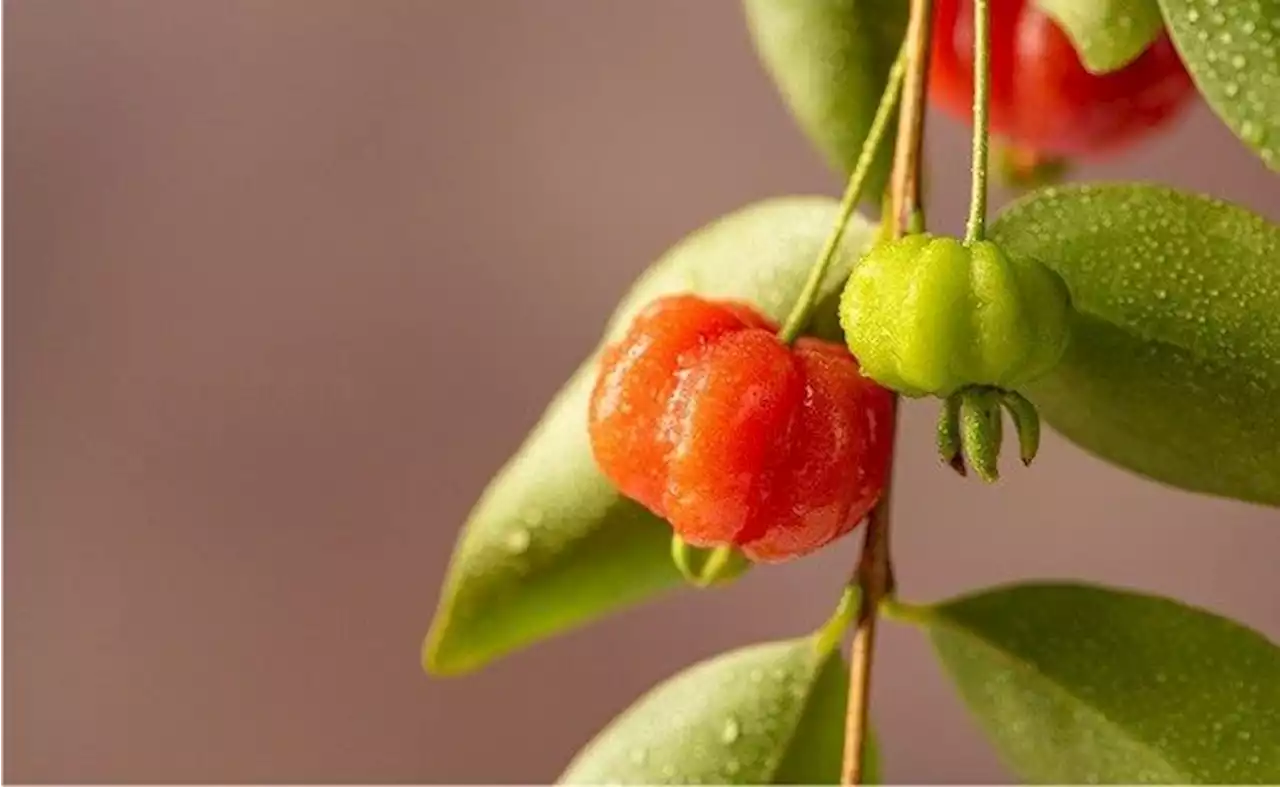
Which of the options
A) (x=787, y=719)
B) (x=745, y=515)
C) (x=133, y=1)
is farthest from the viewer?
(x=133, y=1)

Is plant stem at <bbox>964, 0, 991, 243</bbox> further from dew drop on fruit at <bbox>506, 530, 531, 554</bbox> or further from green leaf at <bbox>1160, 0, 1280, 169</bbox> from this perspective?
dew drop on fruit at <bbox>506, 530, 531, 554</bbox>

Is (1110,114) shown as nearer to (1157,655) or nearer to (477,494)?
(1157,655)

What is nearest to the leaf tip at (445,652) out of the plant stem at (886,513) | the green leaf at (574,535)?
the green leaf at (574,535)

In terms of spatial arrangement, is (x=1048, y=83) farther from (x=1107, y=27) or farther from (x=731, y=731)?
(x=731, y=731)

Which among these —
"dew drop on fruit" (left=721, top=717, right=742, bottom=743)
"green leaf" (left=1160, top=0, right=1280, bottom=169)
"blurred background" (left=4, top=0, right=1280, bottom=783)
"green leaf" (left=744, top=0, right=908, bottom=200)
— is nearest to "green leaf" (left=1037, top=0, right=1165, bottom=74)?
"green leaf" (left=1160, top=0, right=1280, bottom=169)

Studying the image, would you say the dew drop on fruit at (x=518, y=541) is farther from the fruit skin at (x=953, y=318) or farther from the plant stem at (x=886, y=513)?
the fruit skin at (x=953, y=318)

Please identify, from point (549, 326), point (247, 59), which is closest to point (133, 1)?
point (247, 59)
